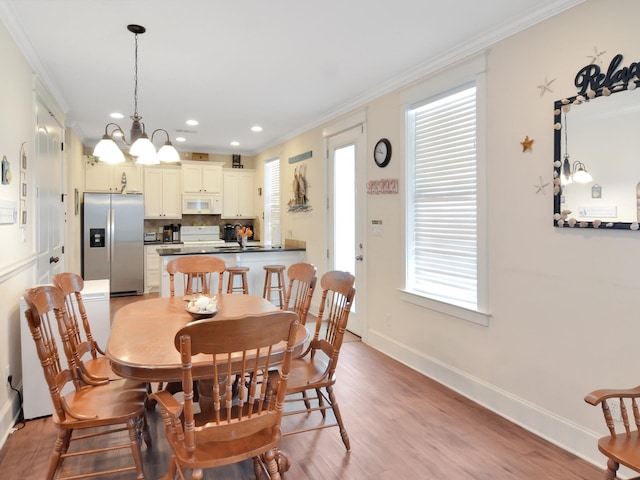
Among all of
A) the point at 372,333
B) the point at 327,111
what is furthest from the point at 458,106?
the point at 372,333

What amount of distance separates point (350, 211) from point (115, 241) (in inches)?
163

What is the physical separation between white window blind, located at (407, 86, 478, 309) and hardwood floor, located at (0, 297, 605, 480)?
2.69ft

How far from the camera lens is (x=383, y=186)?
12.8 ft

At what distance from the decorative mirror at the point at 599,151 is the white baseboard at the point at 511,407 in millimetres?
1153

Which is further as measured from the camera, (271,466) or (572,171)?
(572,171)

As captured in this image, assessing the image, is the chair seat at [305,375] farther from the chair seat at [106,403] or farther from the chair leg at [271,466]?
the chair seat at [106,403]

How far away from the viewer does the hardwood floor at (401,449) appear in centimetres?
210

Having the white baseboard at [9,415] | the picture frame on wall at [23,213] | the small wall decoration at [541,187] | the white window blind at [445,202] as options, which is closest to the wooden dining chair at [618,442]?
the small wall decoration at [541,187]

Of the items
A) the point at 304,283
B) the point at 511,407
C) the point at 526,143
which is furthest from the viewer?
the point at 304,283

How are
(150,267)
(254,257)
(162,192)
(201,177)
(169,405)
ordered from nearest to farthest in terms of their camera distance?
1. (169,405)
2. (254,257)
3. (150,267)
4. (162,192)
5. (201,177)

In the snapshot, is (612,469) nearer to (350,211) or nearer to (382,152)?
(382,152)

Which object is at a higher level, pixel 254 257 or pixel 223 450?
pixel 254 257

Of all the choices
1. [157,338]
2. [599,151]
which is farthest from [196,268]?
[599,151]

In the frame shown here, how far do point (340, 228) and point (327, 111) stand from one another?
4.54ft
